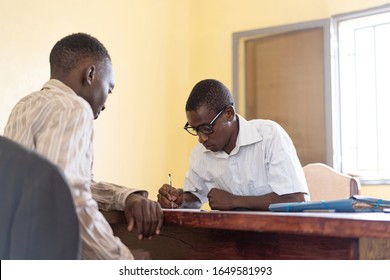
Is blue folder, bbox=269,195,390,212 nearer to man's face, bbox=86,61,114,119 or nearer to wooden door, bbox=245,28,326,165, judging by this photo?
man's face, bbox=86,61,114,119

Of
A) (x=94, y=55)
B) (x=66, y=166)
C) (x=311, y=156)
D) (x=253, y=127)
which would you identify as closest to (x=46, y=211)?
(x=66, y=166)

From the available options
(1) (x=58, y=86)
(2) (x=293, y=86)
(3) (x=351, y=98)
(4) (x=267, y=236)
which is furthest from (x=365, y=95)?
(1) (x=58, y=86)

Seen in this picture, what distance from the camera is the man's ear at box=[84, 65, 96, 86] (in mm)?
1526

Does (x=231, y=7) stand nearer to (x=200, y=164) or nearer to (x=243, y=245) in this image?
(x=200, y=164)

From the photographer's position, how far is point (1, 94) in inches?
127

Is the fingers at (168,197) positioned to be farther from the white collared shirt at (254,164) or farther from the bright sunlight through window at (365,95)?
the bright sunlight through window at (365,95)

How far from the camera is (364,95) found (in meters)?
4.02

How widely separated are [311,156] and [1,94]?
92.6 inches

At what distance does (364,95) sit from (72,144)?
3.34 metres

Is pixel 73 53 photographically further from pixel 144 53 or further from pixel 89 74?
pixel 144 53

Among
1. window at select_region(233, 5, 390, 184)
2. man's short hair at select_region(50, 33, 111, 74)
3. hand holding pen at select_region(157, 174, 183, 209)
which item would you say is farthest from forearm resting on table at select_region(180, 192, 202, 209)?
window at select_region(233, 5, 390, 184)

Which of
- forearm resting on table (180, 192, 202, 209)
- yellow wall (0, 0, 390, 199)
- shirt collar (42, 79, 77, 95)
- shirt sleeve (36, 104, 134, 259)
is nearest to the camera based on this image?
shirt sleeve (36, 104, 134, 259)

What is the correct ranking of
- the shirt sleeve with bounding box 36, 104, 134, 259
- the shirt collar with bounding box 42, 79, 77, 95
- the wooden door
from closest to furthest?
the shirt sleeve with bounding box 36, 104, 134, 259, the shirt collar with bounding box 42, 79, 77, 95, the wooden door

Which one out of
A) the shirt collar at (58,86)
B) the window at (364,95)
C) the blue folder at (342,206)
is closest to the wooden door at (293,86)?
the window at (364,95)
